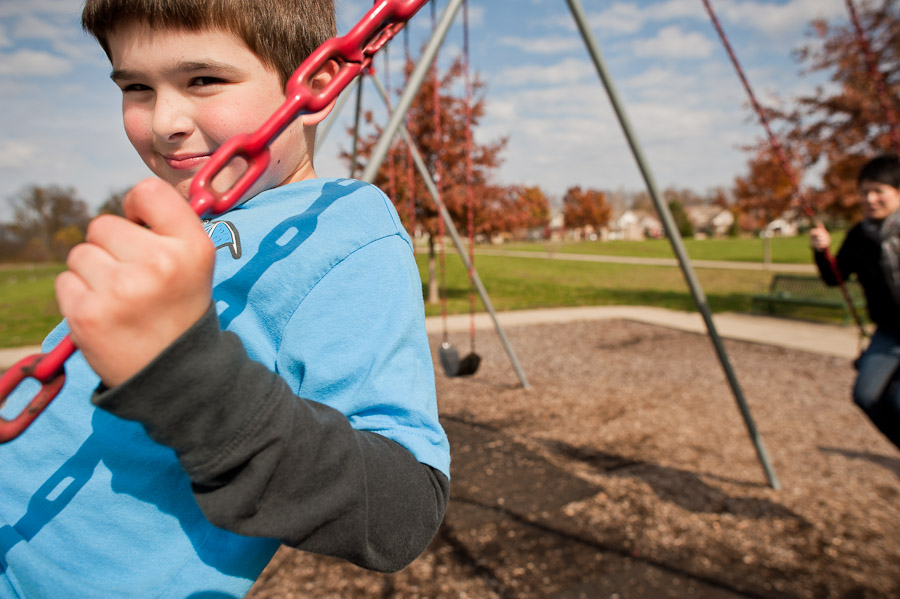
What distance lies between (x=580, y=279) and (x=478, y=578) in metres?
17.7

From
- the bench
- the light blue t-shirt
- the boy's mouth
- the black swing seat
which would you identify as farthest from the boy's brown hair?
the bench

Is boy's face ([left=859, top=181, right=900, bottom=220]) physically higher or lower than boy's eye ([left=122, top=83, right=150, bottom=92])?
lower

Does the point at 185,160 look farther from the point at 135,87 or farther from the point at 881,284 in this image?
the point at 881,284

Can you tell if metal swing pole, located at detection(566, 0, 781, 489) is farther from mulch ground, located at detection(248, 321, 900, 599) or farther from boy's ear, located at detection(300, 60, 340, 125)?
boy's ear, located at detection(300, 60, 340, 125)

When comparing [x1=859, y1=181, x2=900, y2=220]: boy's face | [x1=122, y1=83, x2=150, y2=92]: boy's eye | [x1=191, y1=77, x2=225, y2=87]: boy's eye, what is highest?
[x1=191, y1=77, x2=225, y2=87]: boy's eye

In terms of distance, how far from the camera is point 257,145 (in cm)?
55

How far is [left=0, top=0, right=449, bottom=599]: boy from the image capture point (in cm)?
55

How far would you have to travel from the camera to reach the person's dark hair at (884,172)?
11.5ft

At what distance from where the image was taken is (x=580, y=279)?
1998 centimetres

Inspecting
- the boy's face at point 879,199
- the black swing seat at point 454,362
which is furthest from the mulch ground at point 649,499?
the boy's face at point 879,199

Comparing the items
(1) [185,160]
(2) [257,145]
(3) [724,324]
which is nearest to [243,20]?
(1) [185,160]

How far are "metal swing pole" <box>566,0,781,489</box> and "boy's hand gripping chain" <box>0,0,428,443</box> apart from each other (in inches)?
119

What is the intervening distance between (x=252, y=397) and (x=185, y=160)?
501 millimetres

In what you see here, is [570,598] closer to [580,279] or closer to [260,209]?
[260,209]
